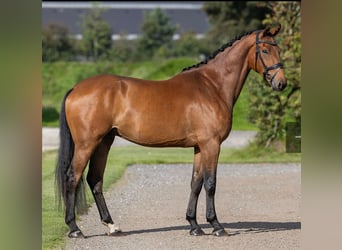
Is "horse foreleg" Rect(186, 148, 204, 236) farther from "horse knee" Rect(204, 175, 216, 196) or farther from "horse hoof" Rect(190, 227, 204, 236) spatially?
"horse knee" Rect(204, 175, 216, 196)

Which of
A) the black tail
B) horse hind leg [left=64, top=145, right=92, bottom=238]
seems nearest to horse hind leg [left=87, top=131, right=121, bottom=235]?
the black tail

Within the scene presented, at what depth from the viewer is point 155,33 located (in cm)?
4459

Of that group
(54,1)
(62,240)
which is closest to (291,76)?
(62,240)

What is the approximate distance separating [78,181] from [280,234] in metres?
2.14

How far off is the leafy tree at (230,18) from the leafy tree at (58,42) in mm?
7286

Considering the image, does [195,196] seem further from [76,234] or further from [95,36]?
[95,36]

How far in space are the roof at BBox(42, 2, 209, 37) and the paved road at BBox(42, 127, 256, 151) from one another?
29795 mm

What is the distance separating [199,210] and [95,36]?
29.8 metres
